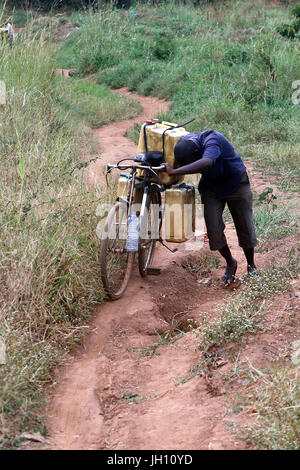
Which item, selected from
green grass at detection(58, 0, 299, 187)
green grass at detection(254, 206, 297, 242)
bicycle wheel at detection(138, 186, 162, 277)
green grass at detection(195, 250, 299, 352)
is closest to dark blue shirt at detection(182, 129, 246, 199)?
bicycle wheel at detection(138, 186, 162, 277)

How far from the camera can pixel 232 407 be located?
3111mm

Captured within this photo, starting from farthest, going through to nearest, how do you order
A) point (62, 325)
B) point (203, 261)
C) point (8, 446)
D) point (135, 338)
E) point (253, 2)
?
1. point (253, 2)
2. point (203, 261)
3. point (135, 338)
4. point (62, 325)
5. point (8, 446)

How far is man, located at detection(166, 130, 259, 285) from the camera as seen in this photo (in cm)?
459

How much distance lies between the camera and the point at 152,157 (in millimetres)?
4828

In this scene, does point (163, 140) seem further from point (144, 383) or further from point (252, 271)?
point (144, 383)

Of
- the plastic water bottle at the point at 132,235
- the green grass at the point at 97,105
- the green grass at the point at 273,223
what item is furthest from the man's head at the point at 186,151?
the green grass at the point at 97,105

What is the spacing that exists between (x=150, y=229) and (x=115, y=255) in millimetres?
485

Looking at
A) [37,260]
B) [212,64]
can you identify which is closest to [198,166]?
[37,260]

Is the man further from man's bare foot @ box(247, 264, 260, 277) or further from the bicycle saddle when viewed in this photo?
the bicycle saddle

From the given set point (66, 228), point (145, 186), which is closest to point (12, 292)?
point (66, 228)

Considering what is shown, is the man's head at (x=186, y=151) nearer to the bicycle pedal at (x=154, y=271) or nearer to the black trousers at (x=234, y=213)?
the black trousers at (x=234, y=213)

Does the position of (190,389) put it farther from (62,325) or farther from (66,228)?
(66,228)

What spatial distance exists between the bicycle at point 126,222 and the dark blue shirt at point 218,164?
361 millimetres

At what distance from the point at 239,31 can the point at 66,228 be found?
12424 millimetres
